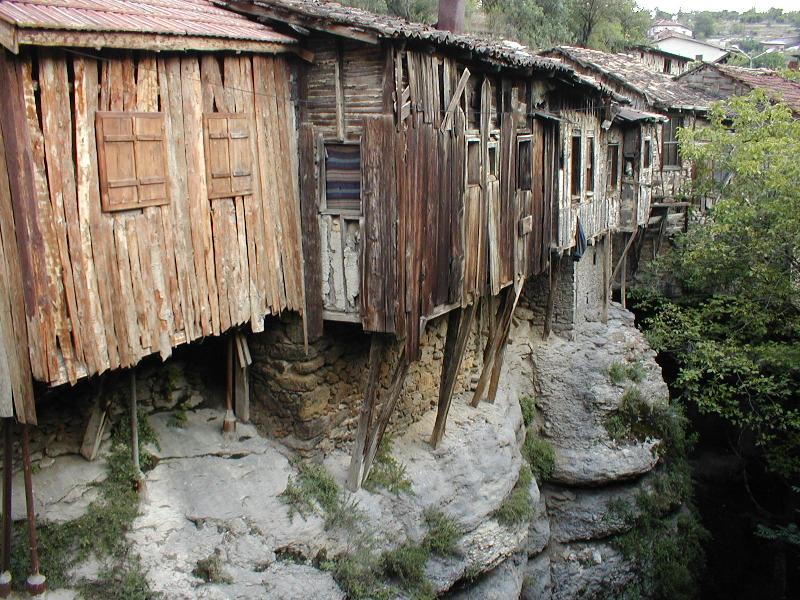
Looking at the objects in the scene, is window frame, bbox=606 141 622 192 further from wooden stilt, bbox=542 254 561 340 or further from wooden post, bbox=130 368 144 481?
wooden post, bbox=130 368 144 481

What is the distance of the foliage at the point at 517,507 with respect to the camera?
1061 centimetres

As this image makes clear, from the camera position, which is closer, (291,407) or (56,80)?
(56,80)

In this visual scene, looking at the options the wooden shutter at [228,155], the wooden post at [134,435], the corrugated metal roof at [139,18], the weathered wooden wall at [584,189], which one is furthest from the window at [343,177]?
the weathered wooden wall at [584,189]

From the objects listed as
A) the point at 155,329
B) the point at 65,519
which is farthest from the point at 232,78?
the point at 65,519

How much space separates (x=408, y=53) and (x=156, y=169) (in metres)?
2.85

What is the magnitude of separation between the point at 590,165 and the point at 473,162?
667cm

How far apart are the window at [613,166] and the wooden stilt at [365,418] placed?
34.1ft

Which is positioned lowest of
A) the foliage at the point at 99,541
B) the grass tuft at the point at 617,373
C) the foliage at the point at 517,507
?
the foliage at the point at 517,507

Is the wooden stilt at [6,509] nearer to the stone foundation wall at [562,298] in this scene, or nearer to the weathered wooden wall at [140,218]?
the weathered wooden wall at [140,218]

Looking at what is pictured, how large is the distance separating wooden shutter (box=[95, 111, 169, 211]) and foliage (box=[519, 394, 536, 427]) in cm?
868

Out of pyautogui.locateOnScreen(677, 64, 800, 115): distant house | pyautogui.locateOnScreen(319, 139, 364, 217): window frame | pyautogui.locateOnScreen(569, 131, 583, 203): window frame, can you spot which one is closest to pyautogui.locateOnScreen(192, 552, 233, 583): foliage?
pyautogui.locateOnScreen(319, 139, 364, 217): window frame

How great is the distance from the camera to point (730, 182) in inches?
693

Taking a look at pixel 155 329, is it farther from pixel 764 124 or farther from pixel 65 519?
pixel 764 124

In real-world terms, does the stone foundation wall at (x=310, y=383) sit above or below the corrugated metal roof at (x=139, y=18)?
below
